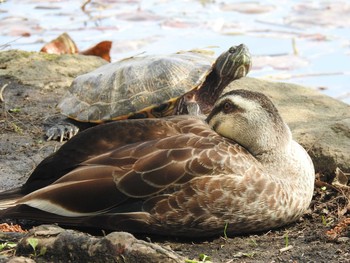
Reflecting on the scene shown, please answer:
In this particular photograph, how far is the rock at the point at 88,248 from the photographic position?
14.0 feet

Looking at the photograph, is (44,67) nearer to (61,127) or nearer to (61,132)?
(61,127)

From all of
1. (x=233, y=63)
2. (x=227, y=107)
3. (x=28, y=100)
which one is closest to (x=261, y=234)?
(x=227, y=107)

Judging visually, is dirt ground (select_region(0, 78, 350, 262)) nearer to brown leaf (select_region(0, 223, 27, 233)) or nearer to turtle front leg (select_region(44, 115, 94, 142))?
turtle front leg (select_region(44, 115, 94, 142))

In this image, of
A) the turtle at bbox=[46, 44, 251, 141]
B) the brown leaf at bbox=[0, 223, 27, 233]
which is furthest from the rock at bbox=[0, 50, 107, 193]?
the brown leaf at bbox=[0, 223, 27, 233]

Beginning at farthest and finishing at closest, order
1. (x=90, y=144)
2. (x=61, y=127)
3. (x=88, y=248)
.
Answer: (x=61, y=127)
(x=90, y=144)
(x=88, y=248)

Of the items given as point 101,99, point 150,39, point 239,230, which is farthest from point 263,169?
point 150,39

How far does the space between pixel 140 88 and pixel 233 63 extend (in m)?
0.98

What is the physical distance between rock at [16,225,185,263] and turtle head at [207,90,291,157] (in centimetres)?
148

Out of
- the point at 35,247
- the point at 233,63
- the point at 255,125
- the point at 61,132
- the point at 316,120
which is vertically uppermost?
the point at 255,125

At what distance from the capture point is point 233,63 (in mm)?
8070

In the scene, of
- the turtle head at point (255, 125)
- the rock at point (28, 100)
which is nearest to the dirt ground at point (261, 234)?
the rock at point (28, 100)

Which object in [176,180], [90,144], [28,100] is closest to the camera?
[176,180]

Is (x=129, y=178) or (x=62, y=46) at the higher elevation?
(x=129, y=178)

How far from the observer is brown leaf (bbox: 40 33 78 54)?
1034 centimetres
